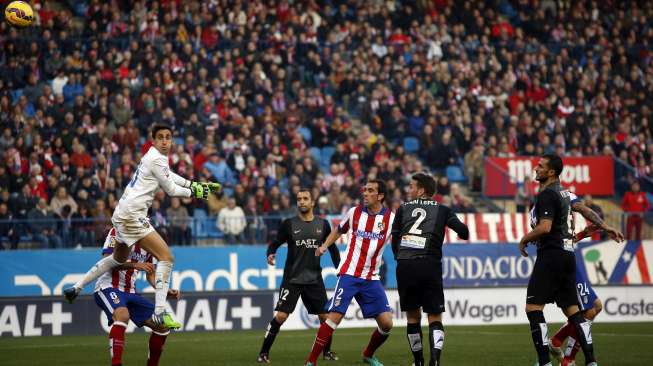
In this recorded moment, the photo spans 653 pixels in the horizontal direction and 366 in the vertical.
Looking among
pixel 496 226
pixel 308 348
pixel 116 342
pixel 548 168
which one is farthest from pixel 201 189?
pixel 496 226

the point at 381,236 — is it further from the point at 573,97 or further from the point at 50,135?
the point at 573,97

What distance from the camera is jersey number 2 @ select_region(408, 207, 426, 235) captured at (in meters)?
12.1

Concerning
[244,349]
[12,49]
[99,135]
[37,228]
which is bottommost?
[244,349]

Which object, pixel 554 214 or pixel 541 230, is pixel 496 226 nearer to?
pixel 554 214

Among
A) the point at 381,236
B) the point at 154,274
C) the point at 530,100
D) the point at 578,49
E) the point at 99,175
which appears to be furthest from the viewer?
the point at 578,49

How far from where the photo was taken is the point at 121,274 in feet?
41.3

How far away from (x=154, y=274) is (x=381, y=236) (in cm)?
290

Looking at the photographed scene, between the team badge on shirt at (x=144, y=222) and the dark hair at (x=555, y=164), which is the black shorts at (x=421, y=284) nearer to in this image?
the dark hair at (x=555, y=164)

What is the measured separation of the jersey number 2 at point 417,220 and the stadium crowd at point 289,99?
38.0 ft

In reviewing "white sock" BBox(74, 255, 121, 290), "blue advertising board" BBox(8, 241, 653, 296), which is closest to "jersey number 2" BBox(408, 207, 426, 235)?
"white sock" BBox(74, 255, 121, 290)

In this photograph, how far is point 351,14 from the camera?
109 ft

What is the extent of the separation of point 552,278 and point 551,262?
0.57 ft

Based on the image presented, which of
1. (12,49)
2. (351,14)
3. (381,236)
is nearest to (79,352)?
(381,236)

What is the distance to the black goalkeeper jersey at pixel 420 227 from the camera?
12062 millimetres
